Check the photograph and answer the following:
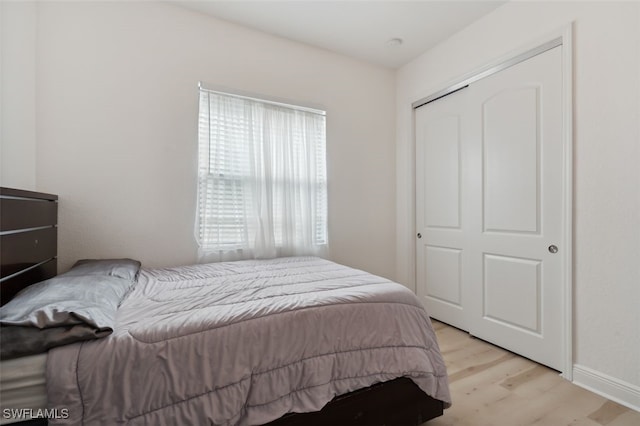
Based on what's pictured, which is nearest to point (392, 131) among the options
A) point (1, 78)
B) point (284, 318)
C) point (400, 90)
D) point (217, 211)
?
point (400, 90)

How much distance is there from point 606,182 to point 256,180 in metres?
2.46

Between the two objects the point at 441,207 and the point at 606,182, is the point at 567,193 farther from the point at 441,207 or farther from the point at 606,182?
the point at 441,207

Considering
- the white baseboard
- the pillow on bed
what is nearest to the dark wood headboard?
the pillow on bed

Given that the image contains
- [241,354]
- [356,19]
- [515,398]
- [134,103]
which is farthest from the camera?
[356,19]

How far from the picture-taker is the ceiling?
2.36m

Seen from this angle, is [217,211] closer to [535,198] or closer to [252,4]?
[252,4]

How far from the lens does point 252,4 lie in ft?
7.73

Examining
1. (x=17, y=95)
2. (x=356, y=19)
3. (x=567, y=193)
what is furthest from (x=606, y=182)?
(x=17, y=95)

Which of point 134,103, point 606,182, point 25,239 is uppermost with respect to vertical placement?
point 134,103

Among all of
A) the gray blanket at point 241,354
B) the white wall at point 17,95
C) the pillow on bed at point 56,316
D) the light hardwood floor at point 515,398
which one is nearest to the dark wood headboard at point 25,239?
the pillow on bed at point 56,316

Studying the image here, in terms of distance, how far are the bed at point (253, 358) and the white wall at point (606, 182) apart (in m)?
1.14

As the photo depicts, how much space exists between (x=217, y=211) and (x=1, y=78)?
1.45 metres

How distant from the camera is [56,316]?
95 cm

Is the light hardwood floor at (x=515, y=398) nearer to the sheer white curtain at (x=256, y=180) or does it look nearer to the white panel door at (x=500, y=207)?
the white panel door at (x=500, y=207)
